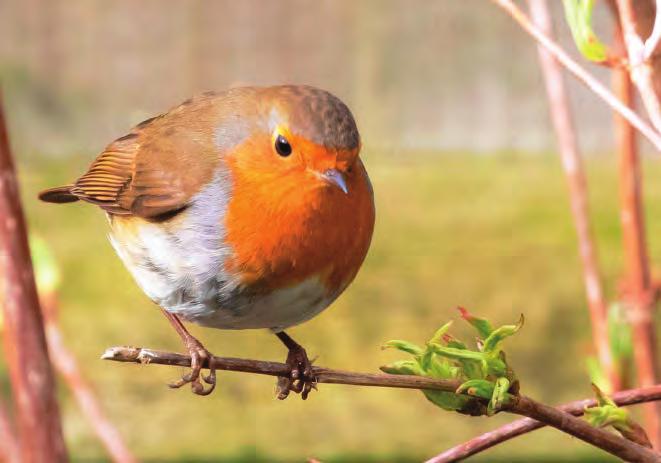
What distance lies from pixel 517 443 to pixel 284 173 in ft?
7.76

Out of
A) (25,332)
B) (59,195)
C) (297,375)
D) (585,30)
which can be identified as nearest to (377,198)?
(59,195)

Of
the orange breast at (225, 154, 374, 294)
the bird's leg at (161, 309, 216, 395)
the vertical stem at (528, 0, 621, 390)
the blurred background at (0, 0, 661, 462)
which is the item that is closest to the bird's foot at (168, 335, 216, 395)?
the bird's leg at (161, 309, 216, 395)

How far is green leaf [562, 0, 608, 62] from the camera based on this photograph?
0.84 metres

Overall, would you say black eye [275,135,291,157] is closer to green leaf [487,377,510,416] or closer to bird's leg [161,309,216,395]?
bird's leg [161,309,216,395]

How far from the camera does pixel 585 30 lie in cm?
84

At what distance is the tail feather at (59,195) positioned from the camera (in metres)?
1.63

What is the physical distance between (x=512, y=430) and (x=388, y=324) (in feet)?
9.29

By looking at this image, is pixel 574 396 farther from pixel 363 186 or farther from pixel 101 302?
pixel 363 186

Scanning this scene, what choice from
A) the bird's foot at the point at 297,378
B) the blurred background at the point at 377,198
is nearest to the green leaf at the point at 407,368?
the bird's foot at the point at 297,378

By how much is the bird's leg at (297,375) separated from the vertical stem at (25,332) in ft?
0.79

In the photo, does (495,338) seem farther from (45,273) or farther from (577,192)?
(45,273)

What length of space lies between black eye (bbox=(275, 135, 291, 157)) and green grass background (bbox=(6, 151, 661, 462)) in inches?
79.4

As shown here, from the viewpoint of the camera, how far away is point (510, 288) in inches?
143

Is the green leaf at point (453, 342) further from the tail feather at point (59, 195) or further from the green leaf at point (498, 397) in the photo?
the tail feather at point (59, 195)
